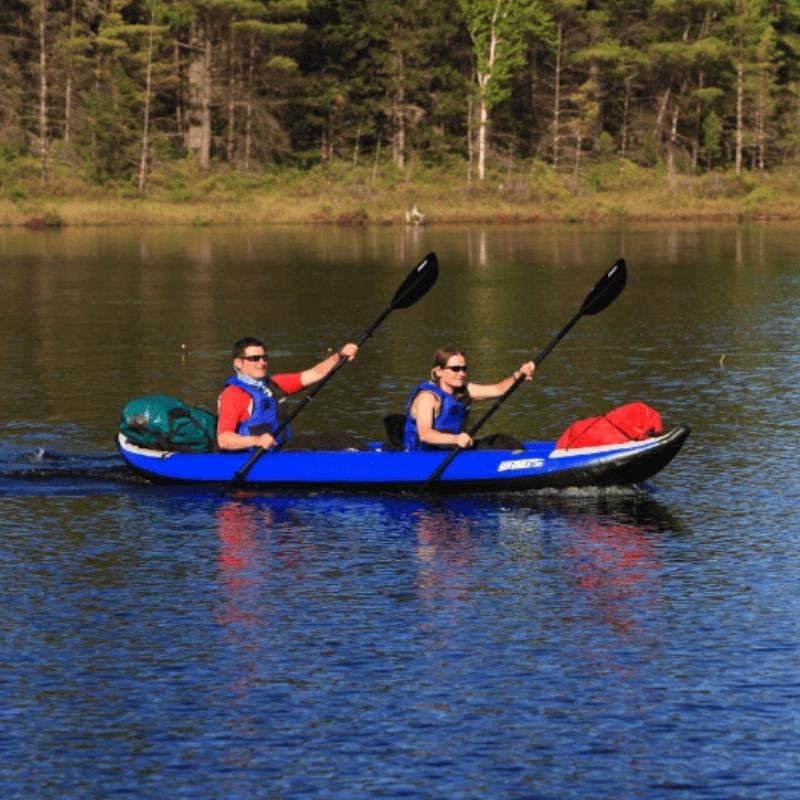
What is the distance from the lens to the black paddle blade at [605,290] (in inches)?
699

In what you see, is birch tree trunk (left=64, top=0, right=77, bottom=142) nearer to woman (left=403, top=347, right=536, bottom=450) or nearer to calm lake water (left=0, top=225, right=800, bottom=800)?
calm lake water (left=0, top=225, right=800, bottom=800)

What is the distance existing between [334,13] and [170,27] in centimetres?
782

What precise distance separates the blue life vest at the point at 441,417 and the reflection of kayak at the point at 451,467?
33 cm

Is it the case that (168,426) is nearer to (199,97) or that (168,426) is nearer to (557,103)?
(199,97)

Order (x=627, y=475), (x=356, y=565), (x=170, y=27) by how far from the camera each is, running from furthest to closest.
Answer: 1. (x=170, y=27)
2. (x=627, y=475)
3. (x=356, y=565)

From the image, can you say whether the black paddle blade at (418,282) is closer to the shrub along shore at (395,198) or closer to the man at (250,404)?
the man at (250,404)

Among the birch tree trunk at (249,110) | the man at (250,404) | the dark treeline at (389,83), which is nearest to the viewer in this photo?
the man at (250,404)

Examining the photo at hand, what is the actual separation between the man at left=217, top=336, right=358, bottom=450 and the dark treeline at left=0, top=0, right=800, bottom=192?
5957 centimetres

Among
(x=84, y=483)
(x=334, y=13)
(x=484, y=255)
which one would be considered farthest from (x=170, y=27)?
(x=84, y=483)

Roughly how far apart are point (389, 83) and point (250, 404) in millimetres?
65384

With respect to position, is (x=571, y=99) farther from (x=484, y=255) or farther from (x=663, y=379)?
(x=663, y=379)

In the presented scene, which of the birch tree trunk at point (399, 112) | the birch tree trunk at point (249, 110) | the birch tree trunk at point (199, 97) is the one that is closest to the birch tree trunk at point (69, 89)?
the birch tree trunk at point (199, 97)

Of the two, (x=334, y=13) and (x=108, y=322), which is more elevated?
(x=334, y=13)

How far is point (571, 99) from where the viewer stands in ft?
272
